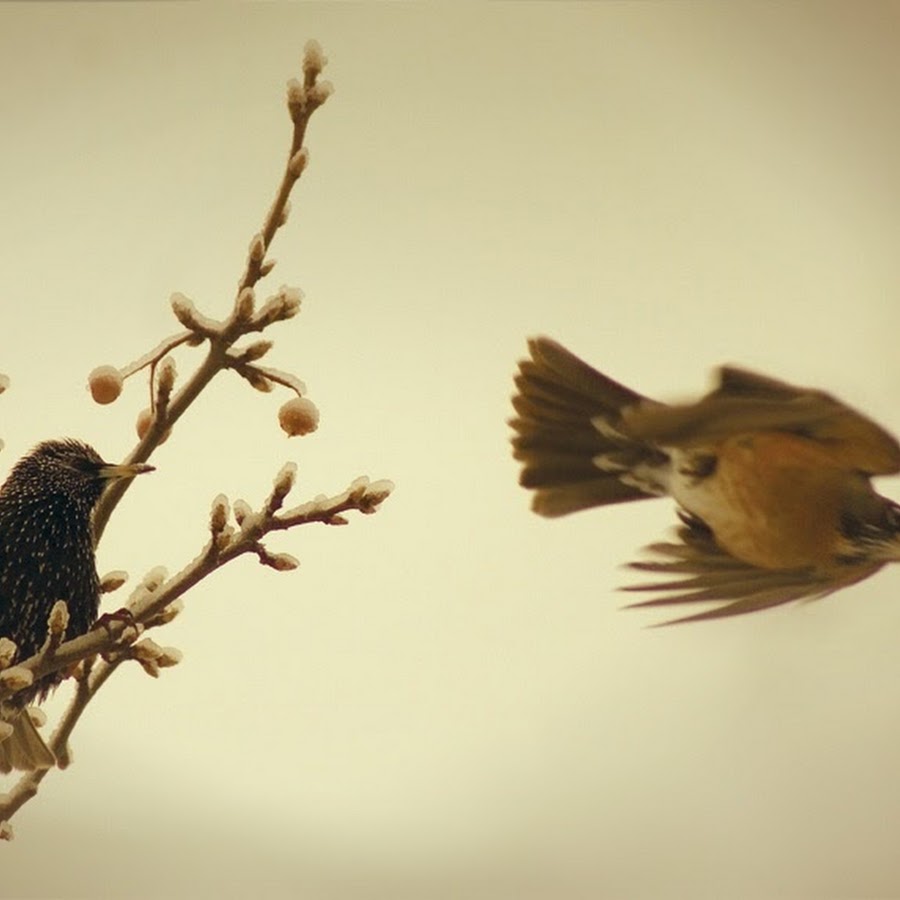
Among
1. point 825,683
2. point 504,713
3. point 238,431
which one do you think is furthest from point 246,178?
point 825,683

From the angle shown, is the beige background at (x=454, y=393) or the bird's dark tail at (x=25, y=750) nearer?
the beige background at (x=454, y=393)

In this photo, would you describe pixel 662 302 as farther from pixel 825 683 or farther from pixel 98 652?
pixel 98 652

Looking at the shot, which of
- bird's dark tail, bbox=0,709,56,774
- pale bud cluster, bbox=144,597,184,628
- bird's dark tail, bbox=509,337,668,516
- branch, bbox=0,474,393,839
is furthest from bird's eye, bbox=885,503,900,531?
bird's dark tail, bbox=0,709,56,774

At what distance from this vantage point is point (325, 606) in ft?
2.63

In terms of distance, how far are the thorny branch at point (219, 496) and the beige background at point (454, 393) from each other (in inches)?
0.6

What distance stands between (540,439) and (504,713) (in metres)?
0.20

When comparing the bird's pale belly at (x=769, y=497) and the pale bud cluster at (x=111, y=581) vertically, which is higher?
the bird's pale belly at (x=769, y=497)

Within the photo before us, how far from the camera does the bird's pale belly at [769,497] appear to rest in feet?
2.32

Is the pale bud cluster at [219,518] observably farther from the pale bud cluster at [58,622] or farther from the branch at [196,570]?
the pale bud cluster at [58,622]

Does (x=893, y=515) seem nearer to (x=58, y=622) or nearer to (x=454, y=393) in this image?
(x=454, y=393)

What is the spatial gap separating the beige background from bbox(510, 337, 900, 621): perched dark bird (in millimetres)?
16

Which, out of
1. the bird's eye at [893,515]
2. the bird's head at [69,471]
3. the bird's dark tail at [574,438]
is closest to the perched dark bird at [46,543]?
the bird's head at [69,471]

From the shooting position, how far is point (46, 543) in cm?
74

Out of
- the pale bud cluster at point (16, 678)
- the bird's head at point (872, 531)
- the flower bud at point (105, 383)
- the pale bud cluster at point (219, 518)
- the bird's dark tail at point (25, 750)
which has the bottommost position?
the bird's dark tail at point (25, 750)
